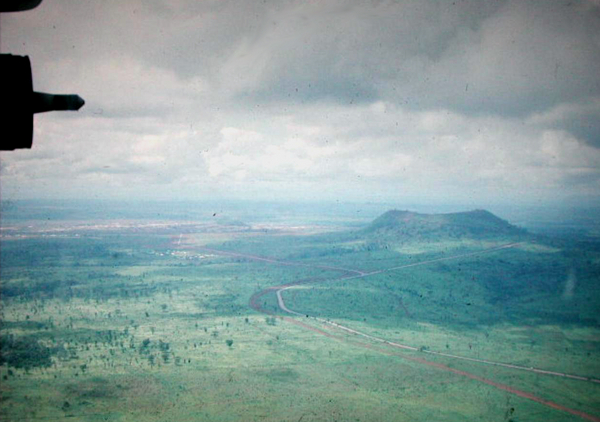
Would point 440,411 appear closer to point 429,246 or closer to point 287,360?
point 287,360

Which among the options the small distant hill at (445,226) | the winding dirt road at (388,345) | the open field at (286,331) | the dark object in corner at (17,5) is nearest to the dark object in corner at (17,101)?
the dark object in corner at (17,5)

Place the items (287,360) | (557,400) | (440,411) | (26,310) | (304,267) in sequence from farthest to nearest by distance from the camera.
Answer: (304,267), (26,310), (287,360), (557,400), (440,411)

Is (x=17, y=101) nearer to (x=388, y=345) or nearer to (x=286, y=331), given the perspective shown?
(x=388, y=345)

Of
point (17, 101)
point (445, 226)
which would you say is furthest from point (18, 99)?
point (445, 226)

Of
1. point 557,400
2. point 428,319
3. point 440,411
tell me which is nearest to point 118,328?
point 440,411

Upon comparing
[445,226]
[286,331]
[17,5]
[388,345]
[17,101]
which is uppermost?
[17,5]

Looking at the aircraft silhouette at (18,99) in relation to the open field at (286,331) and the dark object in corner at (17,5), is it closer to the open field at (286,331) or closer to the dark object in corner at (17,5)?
the dark object in corner at (17,5)
